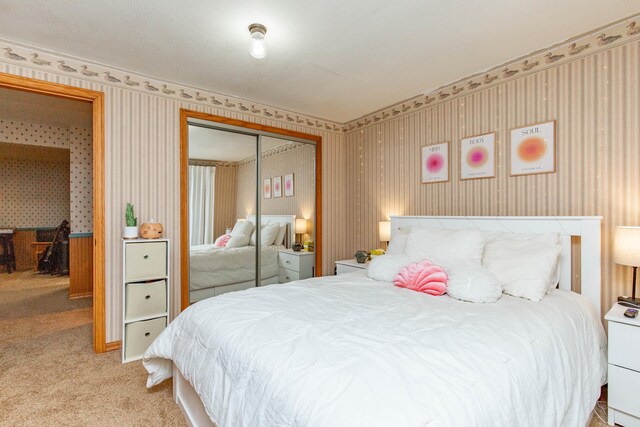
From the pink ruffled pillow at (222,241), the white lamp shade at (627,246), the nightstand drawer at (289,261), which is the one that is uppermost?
the white lamp shade at (627,246)

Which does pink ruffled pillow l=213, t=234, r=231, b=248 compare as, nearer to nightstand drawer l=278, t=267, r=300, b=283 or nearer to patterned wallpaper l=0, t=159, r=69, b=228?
nightstand drawer l=278, t=267, r=300, b=283

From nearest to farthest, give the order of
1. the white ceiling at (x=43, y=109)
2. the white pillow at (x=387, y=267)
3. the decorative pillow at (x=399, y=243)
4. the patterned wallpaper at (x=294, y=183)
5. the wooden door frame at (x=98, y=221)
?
the white pillow at (x=387, y=267) → the wooden door frame at (x=98, y=221) → the decorative pillow at (x=399, y=243) → the white ceiling at (x=43, y=109) → the patterned wallpaper at (x=294, y=183)

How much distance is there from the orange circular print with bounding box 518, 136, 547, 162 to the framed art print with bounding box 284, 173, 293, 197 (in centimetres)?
249

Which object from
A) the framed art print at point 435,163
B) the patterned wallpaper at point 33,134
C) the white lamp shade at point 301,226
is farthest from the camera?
the patterned wallpaper at point 33,134

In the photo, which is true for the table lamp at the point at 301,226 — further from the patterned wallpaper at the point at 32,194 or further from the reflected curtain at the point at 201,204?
the patterned wallpaper at the point at 32,194

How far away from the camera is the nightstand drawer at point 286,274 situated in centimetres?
395

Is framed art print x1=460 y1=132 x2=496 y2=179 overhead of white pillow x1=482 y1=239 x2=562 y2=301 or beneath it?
overhead

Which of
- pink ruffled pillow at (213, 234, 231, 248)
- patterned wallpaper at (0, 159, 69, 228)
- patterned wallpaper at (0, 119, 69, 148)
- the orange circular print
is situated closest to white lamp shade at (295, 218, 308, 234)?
pink ruffled pillow at (213, 234, 231, 248)

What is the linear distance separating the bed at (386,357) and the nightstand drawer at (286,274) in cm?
182

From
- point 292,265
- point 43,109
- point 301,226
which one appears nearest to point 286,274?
point 292,265

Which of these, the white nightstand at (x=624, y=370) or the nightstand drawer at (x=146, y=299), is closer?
the white nightstand at (x=624, y=370)

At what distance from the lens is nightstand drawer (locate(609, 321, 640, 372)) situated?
1688 mm

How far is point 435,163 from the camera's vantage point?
3.26 meters

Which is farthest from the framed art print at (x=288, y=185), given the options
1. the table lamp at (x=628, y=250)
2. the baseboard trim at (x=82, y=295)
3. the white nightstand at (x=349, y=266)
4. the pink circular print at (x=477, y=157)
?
the baseboard trim at (x=82, y=295)
